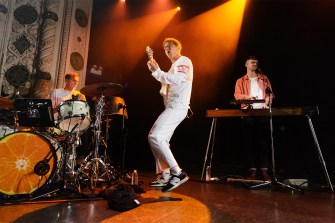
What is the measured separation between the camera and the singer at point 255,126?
183 inches

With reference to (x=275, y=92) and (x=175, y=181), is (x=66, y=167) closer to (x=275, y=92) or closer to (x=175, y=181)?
(x=175, y=181)

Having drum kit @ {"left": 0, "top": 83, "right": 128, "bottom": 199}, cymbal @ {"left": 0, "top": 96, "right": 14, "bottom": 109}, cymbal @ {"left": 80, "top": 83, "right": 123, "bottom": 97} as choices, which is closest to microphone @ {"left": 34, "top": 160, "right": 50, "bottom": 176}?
drum kit @ {"left": 0, "top": 83, "right": 128, "bottom": 199}

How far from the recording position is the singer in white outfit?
133 inches

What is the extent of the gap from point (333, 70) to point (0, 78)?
6.79 metres

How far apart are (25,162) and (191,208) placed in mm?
2003

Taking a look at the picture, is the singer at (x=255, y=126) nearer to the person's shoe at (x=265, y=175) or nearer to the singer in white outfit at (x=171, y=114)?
the person's shoe at (x=265, y=175)

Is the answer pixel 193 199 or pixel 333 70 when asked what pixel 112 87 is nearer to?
pixel 193 199

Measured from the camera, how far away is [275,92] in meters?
5.66

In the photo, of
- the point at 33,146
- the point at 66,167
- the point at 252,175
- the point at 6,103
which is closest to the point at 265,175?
the point at 252,175

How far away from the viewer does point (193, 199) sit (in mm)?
3219

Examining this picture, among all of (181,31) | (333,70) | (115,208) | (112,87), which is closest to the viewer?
(115,208)

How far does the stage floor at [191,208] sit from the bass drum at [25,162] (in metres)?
0.31

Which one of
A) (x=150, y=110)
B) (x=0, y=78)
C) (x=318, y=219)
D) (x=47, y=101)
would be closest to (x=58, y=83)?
(x=0, y=78)

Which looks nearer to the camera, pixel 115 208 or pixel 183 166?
pixel 115 208
